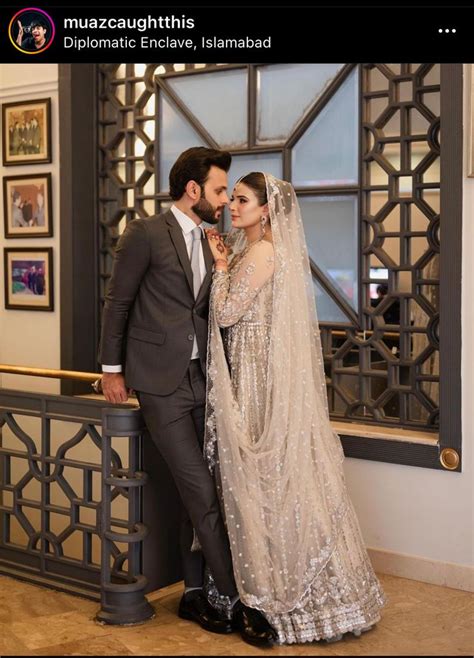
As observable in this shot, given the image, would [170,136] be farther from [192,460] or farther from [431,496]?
[431,496]

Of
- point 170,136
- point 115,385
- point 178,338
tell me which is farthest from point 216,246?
point 170,136

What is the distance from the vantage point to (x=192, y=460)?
3.55m

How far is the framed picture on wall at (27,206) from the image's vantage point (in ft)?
17.5

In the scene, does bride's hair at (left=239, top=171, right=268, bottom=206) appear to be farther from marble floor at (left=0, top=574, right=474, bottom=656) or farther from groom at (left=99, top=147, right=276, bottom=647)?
marble floor at (left=0, top=574, right=474, bottom=656)

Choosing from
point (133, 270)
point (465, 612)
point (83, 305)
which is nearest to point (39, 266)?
point (83, 305)

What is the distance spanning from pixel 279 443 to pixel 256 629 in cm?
69

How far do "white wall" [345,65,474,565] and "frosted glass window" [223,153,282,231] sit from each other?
1098 mm

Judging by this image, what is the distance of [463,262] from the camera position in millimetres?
3916

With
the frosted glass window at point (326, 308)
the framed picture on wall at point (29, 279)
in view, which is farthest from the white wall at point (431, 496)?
the framed picture on wall at point (29, 279)
